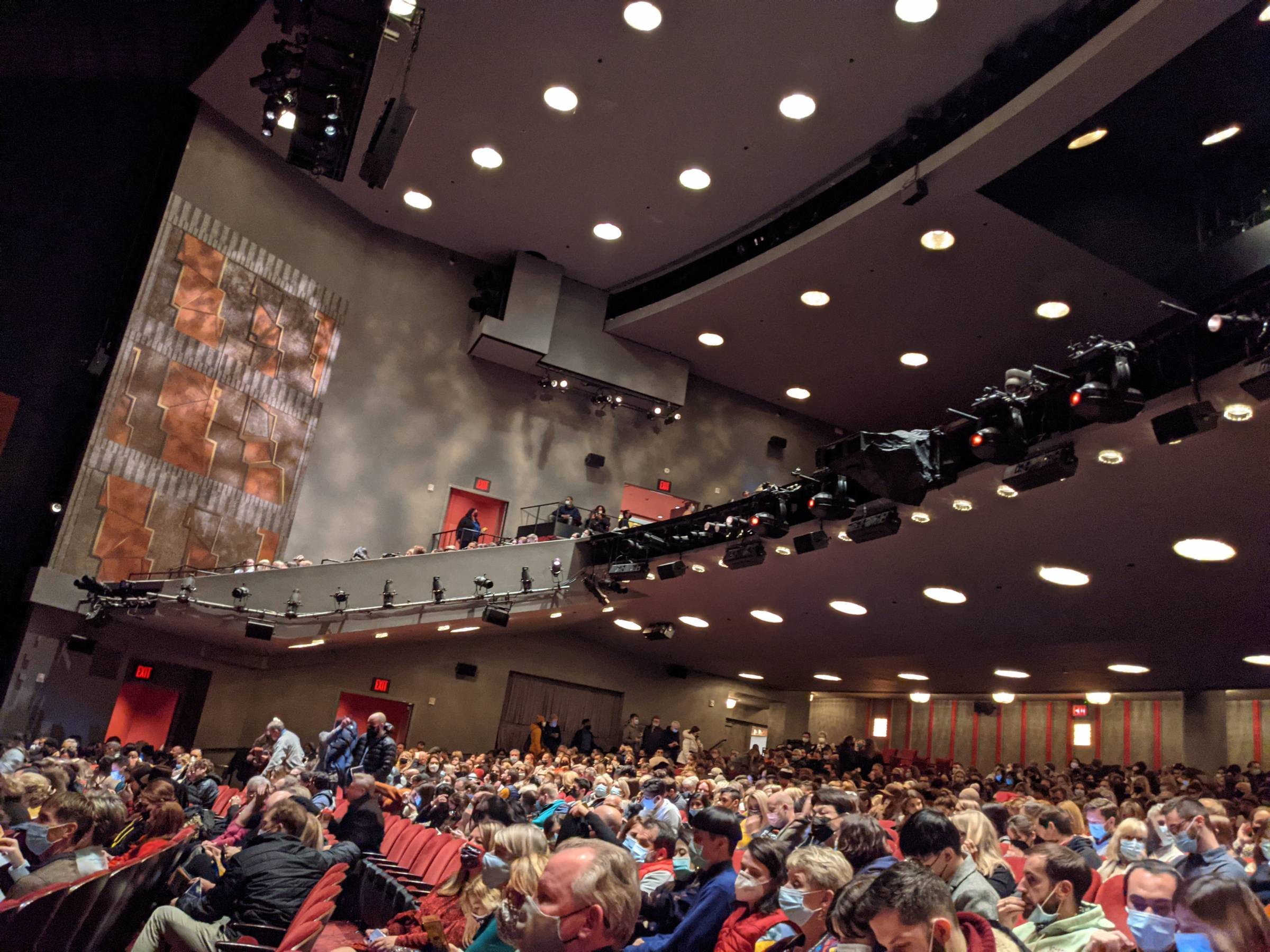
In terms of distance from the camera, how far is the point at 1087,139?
10.9m

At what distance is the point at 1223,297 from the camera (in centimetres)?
614

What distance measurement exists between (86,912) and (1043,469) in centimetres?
633

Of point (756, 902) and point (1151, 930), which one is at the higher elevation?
point (1151, 930)

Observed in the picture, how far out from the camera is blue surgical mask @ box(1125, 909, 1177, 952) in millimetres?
3082

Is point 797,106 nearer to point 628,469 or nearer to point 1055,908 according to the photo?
point 628,469

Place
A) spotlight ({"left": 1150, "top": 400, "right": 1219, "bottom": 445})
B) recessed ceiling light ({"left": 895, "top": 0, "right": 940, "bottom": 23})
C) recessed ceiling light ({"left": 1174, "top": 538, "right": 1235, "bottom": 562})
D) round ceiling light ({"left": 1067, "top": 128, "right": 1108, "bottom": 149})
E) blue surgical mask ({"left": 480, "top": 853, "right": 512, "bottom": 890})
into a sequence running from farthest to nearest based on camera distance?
round ceiling light ({"left": 1067, "top": 128, "right": 1108, "bottom": 149}) < recessed ceiling light ({"left": 895, "top": 0, "right": 940, "bottom": 23}) < recessed ceiling light ({"left": 1174, "top": 538, "right": 1235, "bottom": 562}) < spotlight ({"left": 1150, "top": 400, "right": 1219, "bottom": 445}) < blue surgical mask ({"left": 480, "top": 853, "right": 512, "bottom": 890})

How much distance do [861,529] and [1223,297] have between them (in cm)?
371

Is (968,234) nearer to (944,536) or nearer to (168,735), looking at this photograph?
(944,536)

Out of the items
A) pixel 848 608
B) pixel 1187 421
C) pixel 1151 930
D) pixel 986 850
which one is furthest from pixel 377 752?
pixel 1151 930

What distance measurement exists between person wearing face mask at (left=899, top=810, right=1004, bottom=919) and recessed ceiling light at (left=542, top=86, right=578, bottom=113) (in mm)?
11361

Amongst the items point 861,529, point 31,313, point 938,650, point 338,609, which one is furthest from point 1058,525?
point 31,313

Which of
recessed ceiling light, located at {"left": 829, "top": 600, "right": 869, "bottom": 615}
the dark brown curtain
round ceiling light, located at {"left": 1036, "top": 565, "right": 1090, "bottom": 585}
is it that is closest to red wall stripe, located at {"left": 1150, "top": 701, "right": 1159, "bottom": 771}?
recessed ceiling light, located at {"left": 829, "top": 600, "right": 869, "bottom": 615}

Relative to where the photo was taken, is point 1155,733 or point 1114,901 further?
point 1155,733

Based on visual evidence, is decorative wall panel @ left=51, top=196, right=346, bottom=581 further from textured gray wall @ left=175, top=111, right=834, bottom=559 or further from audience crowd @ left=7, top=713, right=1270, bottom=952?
audience crowd @ left=7, top=713, right=1270, bottom=952
